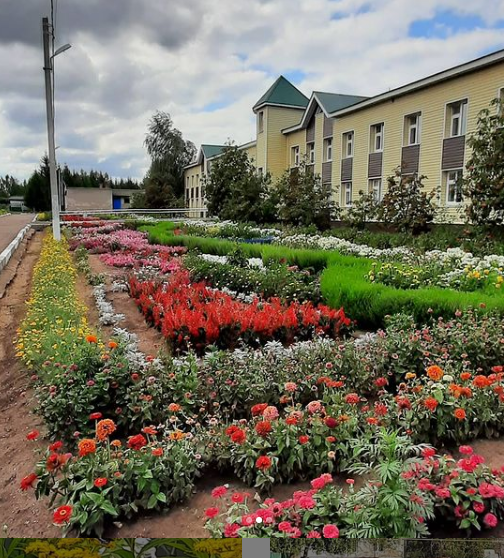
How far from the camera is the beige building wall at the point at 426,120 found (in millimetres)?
15453

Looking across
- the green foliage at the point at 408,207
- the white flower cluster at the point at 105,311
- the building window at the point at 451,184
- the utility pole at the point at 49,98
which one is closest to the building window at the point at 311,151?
the building window at the point at 451,184

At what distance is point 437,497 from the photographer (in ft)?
7.18

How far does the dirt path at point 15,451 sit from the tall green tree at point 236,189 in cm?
1822

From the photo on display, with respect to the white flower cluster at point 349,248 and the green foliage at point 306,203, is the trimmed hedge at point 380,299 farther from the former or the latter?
the green foliage at point 306,203

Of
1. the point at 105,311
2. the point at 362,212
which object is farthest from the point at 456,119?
the point at 105,311

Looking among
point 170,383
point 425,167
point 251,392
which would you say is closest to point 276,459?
point 251,392

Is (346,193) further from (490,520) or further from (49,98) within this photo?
(490,520)

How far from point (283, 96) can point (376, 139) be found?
1085cm

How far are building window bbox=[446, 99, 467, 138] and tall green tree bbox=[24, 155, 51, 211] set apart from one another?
149ft

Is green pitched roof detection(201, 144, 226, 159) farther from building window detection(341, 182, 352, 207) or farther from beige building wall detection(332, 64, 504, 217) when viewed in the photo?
building window detection(341, 182, 352, 207)

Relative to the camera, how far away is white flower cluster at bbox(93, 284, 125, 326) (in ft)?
20.2

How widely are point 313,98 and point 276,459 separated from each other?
985 inches

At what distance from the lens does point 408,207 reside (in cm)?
1488

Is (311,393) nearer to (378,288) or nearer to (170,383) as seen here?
(170,383)
